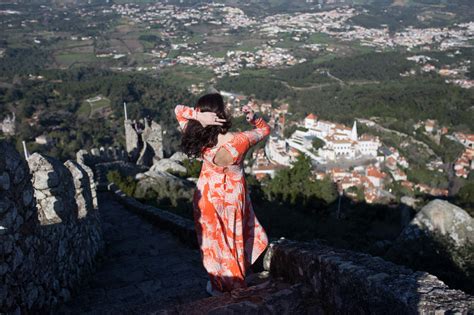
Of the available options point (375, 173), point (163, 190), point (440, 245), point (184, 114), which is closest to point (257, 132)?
point (184, 114)

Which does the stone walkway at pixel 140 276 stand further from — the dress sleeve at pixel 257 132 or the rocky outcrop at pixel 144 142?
the rocky outcrop at pixel 144 142

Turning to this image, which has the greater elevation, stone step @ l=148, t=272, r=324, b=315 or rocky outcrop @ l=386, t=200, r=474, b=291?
stone step @ l=148, t=272, r=324, b=315

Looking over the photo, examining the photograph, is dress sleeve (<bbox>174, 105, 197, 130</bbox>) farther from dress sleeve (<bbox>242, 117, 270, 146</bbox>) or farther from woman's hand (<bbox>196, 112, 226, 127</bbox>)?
dress sleeve (<bbox>242, 117, 270, 146</bbox>)

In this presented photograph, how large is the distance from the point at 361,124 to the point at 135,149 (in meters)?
33.3

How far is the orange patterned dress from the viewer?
92.3 inches

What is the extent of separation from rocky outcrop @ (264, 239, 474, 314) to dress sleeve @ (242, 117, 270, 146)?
74cm

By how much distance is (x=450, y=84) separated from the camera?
166ft

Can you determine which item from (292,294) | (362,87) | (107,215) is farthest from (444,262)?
(362,87)

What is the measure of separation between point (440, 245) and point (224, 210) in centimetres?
339

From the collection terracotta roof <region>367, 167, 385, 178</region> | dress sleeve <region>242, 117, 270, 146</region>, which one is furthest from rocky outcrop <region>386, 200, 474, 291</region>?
terracotta roof <region>367, 167, 385, 178</region>

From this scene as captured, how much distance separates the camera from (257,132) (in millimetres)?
2436

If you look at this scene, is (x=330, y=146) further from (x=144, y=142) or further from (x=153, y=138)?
(x=144, y=142)

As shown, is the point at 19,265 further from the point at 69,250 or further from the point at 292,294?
the point at 292,294

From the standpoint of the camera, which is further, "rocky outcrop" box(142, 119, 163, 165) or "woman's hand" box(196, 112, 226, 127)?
"rocky outcrop" box(142, 119, 163, 165)
